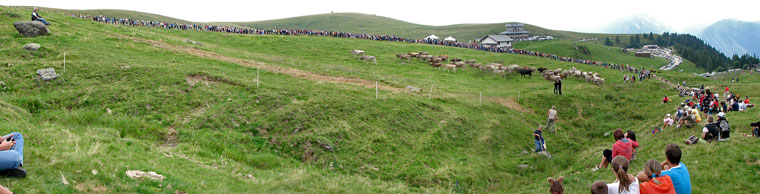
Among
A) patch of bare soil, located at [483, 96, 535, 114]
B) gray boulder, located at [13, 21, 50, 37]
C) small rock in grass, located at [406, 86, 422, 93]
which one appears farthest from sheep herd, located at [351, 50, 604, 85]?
gray boulder, located at [13, 21, 50, 37]

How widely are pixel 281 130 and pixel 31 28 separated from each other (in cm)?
2416

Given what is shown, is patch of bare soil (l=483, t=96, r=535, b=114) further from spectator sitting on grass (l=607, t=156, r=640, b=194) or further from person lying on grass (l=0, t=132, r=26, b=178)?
person lying on grass (l=0, t=132, r=26, b=178)

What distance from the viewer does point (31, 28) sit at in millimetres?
28953

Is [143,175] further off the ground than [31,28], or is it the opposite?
[31,28]

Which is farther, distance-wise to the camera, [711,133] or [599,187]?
[711,133]

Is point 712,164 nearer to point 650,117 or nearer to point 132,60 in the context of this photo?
point 650,117

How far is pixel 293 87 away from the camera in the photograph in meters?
24.7

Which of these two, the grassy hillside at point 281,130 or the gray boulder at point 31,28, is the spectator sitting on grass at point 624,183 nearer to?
the grassy hillside at point 281,130

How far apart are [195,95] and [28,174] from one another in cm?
1272

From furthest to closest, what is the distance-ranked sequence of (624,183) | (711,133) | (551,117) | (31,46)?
(31,46)
(551,117)
(711,133)
(624,183)

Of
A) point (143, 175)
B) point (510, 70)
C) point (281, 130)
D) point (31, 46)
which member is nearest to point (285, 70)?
point (281, 130)

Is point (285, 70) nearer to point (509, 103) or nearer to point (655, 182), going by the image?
point (509, 103)

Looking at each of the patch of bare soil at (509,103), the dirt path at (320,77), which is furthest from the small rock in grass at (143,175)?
the patch of bare soil at (509,103)

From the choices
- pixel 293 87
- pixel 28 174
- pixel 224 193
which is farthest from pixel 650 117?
pixel 28 174
